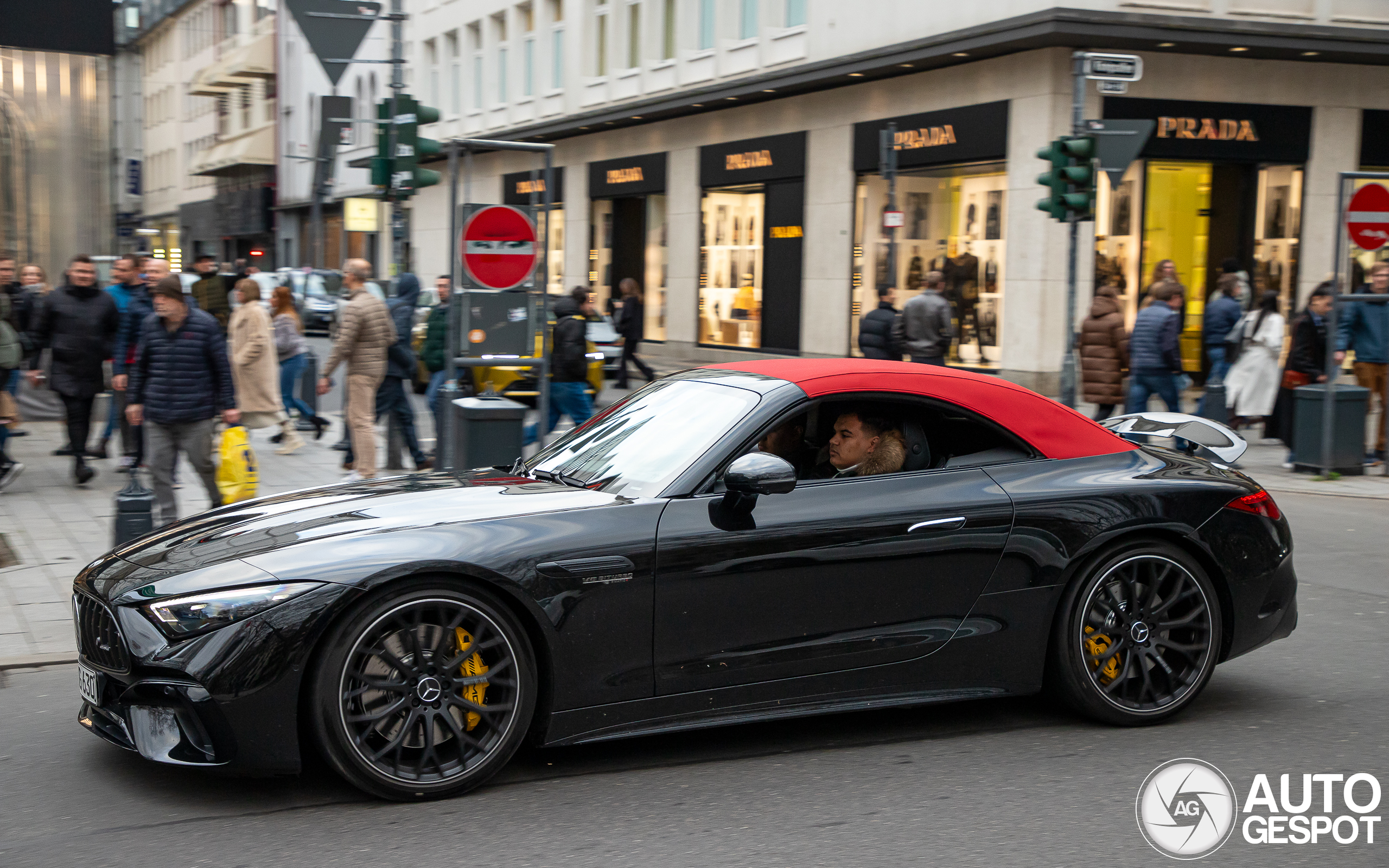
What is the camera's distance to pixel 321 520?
466 cm

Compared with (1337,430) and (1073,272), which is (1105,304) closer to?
(1073,272)

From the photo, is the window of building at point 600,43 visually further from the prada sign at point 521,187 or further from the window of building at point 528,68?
the window of building at point 528,68

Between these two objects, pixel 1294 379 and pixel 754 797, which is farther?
pixel 1294 379

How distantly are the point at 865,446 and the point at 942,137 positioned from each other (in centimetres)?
1841

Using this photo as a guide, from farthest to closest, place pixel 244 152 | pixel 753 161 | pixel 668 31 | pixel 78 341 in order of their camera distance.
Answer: pixel 244 152
pixel 668 31
pixel 753 161
pixel 78 341

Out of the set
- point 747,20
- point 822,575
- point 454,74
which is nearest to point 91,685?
point 822,575

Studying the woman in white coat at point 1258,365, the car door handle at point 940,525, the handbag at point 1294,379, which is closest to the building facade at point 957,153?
the woman in white coat at point 1258,365

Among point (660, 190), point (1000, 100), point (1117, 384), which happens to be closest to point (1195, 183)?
point (1000, 100)

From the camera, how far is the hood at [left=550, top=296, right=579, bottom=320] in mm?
13781

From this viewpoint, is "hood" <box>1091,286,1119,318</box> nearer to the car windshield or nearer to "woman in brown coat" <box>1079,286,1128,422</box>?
"woman in brown coat" <box>1079,286,1128,422</box>

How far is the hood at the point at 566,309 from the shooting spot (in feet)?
45.2

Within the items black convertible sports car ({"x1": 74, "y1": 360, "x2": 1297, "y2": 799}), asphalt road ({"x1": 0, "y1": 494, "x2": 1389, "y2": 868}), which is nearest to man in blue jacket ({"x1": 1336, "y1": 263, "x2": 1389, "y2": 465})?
asphalt road ({"x1": 0, "y1": 494, "x2": 1389, "y2": 868})

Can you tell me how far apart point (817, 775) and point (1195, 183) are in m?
19.7

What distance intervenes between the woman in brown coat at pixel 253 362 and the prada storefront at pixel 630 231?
1791 cm
